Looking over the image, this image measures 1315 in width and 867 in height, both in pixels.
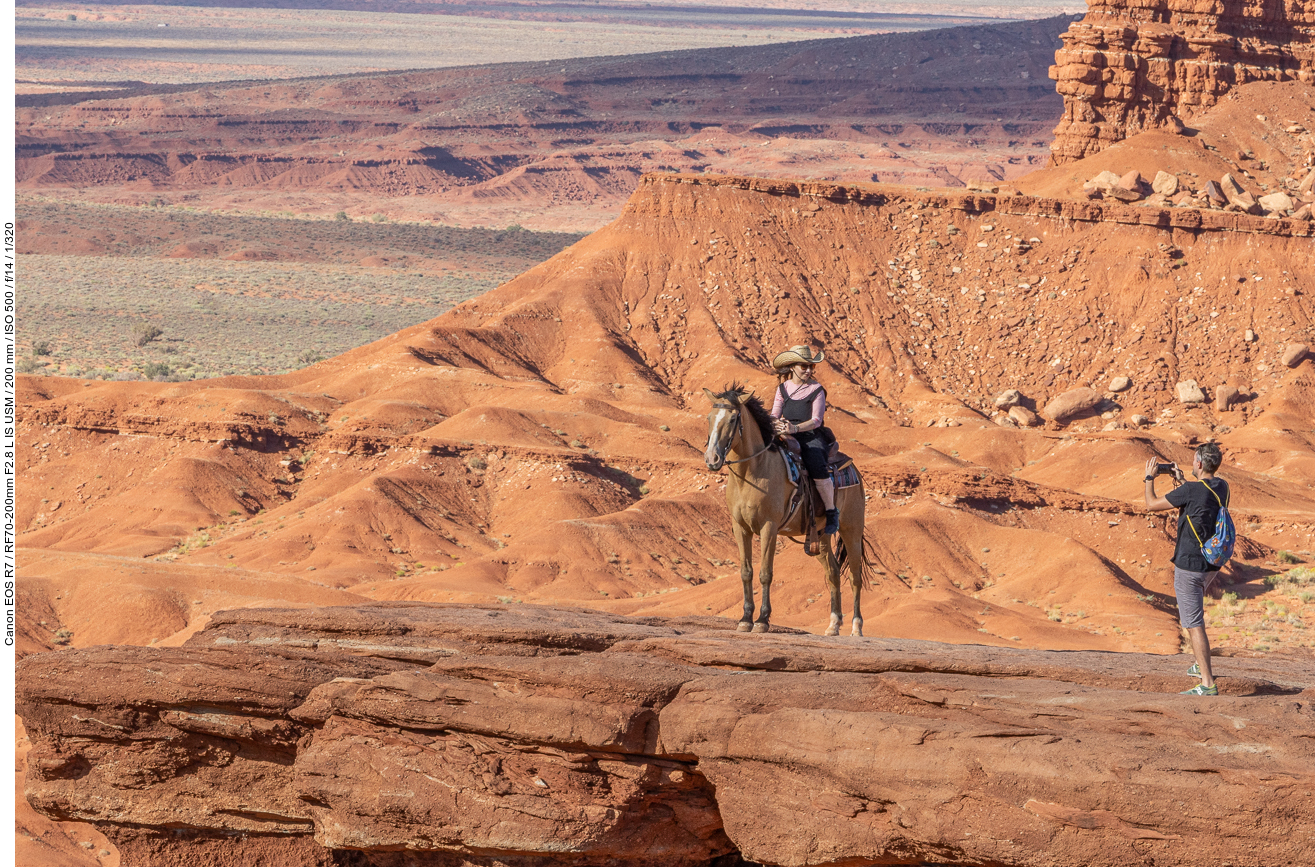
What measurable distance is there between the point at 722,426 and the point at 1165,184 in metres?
63.0

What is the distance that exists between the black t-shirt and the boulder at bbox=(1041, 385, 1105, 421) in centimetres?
5397

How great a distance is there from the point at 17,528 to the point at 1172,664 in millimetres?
45187

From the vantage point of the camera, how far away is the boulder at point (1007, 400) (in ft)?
226

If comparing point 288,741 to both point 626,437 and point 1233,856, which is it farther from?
point 626,437

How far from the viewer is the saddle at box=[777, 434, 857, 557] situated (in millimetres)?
20906

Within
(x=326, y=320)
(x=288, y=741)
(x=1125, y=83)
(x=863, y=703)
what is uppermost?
(x=1125, y=83)

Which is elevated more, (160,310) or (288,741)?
(288,741)

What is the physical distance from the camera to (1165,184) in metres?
76.3

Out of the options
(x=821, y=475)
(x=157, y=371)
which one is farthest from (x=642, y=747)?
(x=157, y=371)

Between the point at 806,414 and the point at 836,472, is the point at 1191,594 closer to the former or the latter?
the point at 806,414

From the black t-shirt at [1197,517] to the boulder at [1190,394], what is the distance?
56.1 m

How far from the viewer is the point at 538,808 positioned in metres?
14.9

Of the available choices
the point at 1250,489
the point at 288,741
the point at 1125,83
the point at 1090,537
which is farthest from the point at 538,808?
the point at 1125,83

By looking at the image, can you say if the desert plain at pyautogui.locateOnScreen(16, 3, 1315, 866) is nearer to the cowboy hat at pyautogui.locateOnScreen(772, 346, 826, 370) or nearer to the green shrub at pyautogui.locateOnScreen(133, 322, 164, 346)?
the green shrub at pyautogui.locateOnScreen(133, 322, 164, 346)
